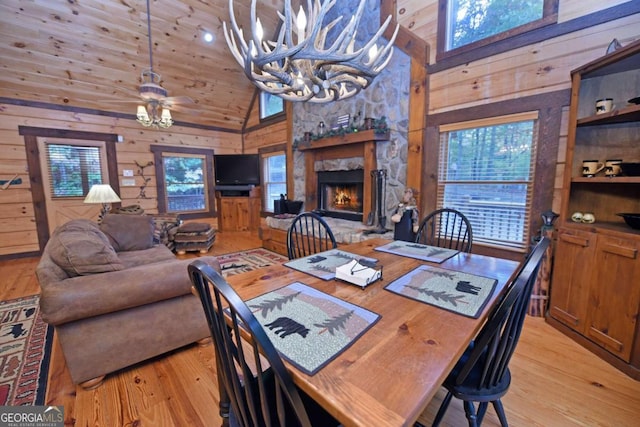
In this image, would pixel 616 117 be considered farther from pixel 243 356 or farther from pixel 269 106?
pixel 269 106

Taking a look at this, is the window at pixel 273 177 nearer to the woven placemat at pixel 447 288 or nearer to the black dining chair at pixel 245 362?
the woven placemat at pixel 447 288

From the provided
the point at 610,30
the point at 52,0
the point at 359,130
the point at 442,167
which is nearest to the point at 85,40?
the point at 52,0

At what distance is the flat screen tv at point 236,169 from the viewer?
6094 mm

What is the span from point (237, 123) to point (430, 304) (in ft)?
21.8

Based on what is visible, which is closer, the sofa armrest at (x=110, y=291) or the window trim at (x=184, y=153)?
the sofa armrest at (x=110, y=291)

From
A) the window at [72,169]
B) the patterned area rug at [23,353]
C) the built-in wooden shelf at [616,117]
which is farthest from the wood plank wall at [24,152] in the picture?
the built-in wooden shelf at [616,117]

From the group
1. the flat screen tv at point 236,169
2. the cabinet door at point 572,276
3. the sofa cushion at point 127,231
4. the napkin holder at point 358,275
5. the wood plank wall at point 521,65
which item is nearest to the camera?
the napkin holder at point 358,275

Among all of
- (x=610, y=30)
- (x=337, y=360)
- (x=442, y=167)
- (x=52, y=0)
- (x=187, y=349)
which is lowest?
(x=187, y=349)

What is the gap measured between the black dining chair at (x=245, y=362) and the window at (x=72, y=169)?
5.61m

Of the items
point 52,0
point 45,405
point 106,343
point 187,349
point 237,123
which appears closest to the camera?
point 45,405

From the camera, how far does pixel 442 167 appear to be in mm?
3152

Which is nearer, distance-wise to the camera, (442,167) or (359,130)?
(442,167)

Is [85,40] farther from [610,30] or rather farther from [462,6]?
[610,30]

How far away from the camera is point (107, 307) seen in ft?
5.11
